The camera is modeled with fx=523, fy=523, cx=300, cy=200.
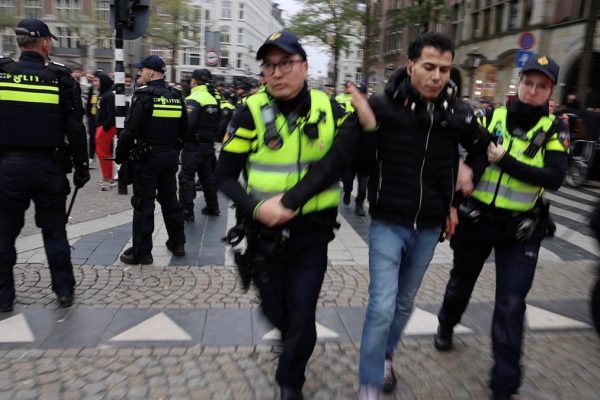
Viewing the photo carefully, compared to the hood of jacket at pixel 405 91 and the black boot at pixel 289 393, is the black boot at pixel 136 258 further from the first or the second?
the hood of jacket at pixel 405 91

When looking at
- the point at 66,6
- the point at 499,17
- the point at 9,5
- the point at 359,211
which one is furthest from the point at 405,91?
the point at 9,5

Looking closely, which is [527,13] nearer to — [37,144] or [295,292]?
[37,144]

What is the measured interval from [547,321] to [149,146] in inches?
153

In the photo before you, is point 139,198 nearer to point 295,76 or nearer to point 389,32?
point 295,76

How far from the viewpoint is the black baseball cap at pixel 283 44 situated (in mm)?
2504

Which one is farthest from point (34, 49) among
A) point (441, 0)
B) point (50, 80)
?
point (441, 0)

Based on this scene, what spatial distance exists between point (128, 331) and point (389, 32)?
4386 cm

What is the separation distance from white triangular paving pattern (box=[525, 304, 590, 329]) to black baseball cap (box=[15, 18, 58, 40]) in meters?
4.24

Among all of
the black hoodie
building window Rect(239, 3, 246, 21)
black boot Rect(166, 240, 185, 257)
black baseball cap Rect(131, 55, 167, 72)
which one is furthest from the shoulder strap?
building window Rect(239, 3, 246, 21)

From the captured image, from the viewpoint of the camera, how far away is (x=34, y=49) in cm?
386

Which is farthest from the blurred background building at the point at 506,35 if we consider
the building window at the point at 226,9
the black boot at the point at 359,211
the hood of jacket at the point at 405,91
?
the building window at the point at 226,9

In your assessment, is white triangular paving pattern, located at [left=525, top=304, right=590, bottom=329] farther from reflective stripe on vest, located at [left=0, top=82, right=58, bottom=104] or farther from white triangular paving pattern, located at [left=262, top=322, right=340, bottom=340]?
reflective stripe on vest, located at [left=0, top=82, right=58, bottom=104]

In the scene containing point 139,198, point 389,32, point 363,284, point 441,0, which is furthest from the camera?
point 389,32

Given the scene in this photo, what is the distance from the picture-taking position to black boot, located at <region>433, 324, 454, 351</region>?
3.58m
